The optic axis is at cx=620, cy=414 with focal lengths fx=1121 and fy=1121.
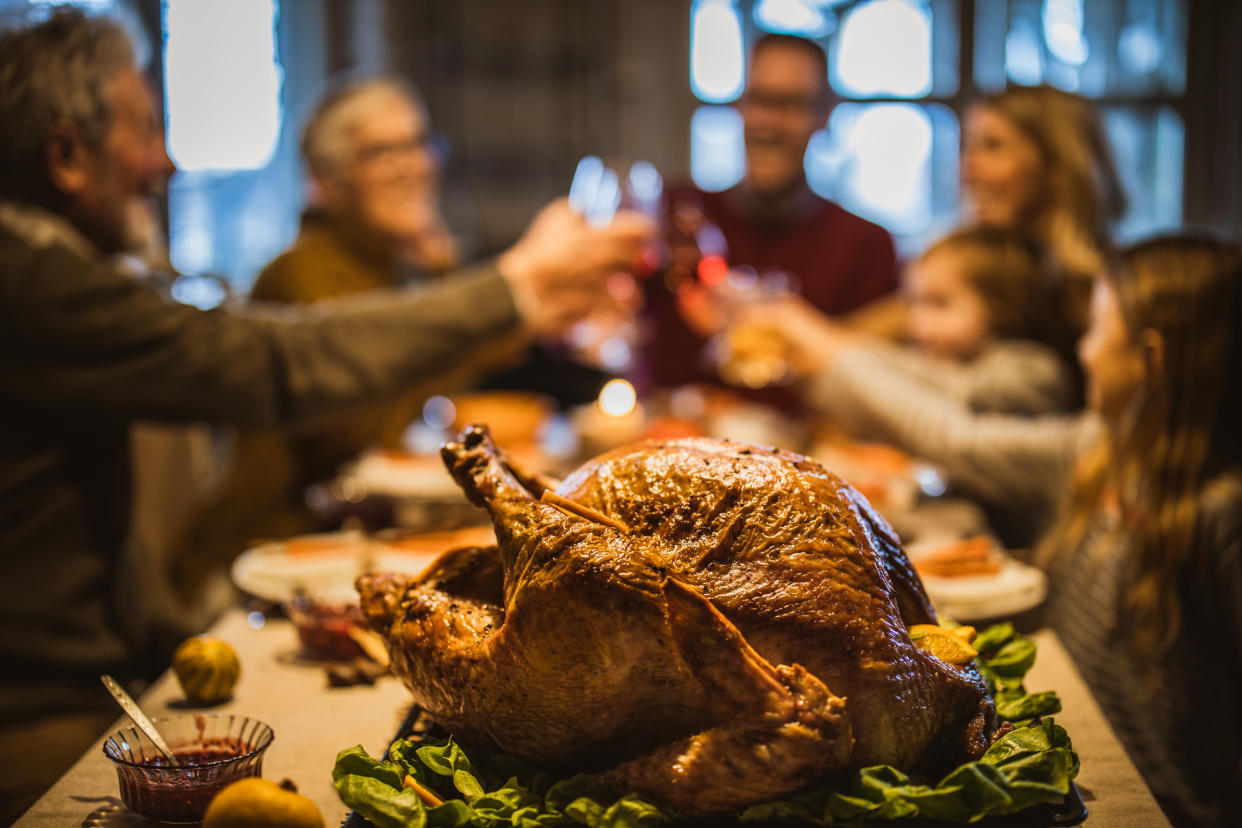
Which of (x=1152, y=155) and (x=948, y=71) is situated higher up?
(x=948, y=71)

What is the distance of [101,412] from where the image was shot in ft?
7.63

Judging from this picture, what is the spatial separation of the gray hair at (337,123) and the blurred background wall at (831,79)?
3.36m

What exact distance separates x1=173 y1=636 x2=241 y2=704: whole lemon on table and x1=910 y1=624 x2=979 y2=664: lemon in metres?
1.04

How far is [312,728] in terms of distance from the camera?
5.37ft

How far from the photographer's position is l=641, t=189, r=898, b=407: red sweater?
529cm

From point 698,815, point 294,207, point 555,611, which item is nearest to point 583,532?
point 555,611

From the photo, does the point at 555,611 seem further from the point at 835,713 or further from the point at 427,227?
the point at 427,227

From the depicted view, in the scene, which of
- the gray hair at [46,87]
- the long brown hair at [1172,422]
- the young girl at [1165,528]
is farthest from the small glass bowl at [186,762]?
the long brown hair at [1172,422]

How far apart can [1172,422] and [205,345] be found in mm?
2082

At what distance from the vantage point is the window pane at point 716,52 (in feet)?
27.2

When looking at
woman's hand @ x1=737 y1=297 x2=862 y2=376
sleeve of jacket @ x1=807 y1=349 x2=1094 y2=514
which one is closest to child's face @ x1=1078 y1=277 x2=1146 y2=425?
sleeve of jacket @ x1=807 y1=349 x2=1094 y2=514

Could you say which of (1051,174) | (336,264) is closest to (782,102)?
(1051,174)

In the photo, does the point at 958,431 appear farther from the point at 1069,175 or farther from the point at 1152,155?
the point at 1152,155

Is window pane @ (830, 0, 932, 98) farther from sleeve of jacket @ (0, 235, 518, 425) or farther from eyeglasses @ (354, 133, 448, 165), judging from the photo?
sleeve of jacket @ (0, 235, 518, 425)
